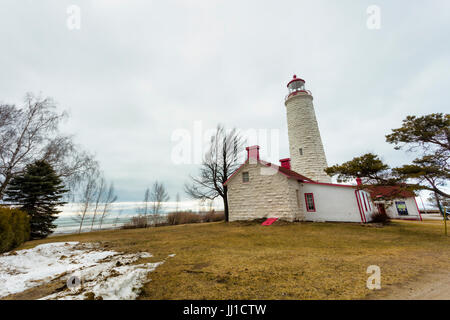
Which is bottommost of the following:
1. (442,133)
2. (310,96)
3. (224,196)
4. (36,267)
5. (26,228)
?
(36,267)

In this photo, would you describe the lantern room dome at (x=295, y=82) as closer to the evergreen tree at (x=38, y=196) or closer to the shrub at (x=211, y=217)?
the shrub at (x=211, y=217)

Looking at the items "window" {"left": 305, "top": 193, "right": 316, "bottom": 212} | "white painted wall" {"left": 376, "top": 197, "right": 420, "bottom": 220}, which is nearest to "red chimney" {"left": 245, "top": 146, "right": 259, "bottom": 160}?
"window" {"left": 305, "top": 193, "right": 316, "bottom": 212}

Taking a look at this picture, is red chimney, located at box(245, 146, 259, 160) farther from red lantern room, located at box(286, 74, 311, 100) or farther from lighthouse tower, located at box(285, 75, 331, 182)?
red lantern room, located at box(286, 74, 311, 100)

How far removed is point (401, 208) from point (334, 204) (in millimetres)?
13556

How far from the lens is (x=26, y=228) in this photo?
10.2 metres

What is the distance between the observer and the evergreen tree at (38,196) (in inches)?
553

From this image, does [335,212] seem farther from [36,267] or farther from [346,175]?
[36,267]

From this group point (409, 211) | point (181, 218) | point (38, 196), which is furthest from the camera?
point (181, 218)

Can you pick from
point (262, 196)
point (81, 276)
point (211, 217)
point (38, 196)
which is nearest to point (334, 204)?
point (262, 196)

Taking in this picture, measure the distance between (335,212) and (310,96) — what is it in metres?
13.0

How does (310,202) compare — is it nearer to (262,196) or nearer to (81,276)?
(262,196)

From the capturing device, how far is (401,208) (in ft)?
66.3
